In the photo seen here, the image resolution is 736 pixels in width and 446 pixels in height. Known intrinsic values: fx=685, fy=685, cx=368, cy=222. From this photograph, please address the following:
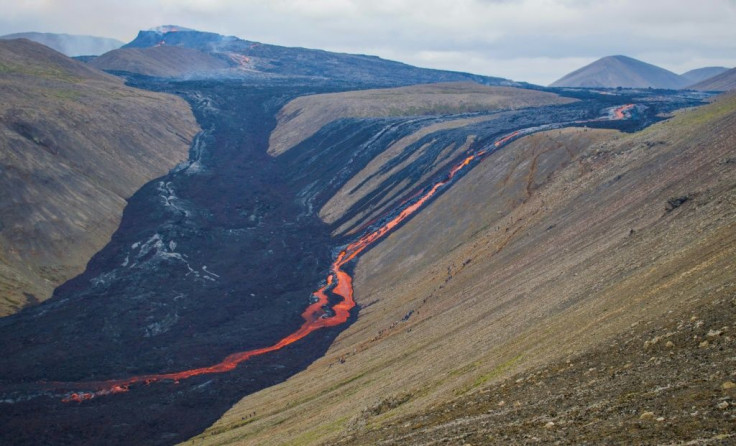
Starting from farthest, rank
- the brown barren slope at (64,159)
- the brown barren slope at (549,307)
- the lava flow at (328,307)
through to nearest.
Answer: the brown barren slope at (64,159) < the lava flow at (328,307) < the brown barren slope at (549,307)

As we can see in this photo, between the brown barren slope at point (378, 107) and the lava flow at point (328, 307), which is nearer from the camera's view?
the lava flow at point (328, 307)

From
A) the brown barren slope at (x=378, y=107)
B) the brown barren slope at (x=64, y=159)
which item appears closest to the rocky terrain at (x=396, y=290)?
the brown barren slope at (x=64, y=159)

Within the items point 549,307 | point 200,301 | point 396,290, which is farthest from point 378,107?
point 549,307

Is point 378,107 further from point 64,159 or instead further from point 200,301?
point 200,301

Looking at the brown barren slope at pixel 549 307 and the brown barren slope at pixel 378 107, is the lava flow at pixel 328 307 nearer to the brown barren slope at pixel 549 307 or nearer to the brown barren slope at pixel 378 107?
the brown barren slope at pixel 549 307

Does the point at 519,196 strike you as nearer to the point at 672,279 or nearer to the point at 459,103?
the point at 672,279

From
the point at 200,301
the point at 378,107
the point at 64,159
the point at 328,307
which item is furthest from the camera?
the point at 378,107

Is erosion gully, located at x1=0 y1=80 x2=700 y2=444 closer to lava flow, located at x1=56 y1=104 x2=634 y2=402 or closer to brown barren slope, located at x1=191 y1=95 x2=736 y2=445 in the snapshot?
lava flow, located at x1=56 y1=104 x2=634 y2=402
